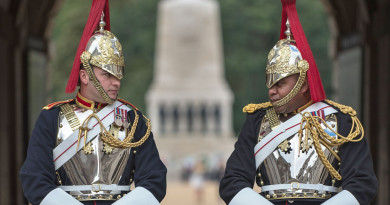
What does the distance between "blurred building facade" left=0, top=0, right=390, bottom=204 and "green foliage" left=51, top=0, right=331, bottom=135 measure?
29.3m

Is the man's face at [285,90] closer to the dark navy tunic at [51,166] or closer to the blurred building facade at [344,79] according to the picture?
the dark navy tunic at [51,166]

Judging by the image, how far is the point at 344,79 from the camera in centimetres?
1382

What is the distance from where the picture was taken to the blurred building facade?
12.0 metres

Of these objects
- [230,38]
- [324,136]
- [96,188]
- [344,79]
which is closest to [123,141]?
[96,188]

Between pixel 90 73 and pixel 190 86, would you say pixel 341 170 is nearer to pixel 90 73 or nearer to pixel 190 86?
pixel 90 73

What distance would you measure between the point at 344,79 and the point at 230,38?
1327 inches

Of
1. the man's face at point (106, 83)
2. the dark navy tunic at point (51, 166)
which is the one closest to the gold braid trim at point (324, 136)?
the dark navy tunic at point (51, 166)

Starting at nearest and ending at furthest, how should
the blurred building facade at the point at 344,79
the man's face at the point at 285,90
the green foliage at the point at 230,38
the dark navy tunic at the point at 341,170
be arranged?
1. the dark navy tunic at the point at 341,170
2. the man's face at the point at 285,90
3. the blurred building facade at the point at 344,79
4. the green foliage at the point at 230,38

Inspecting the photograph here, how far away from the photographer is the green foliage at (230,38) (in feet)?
143

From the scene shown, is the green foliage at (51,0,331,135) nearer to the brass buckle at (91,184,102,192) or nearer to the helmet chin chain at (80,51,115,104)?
the helmet chin chain at (80,51,115,104)

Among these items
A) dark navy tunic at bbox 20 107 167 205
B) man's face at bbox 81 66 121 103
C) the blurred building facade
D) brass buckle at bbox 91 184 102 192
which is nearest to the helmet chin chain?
man's face at bbox 81 66 121 103

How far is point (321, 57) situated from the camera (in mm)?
44531

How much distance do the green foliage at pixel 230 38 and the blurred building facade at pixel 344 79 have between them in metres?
29.3

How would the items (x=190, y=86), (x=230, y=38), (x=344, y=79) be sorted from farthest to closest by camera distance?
(x=230, y=38) < (x=190, y=86) < (x=344, y=79)
